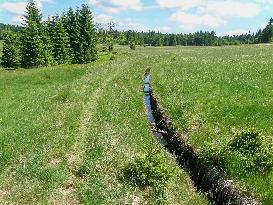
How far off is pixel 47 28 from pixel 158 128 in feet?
178

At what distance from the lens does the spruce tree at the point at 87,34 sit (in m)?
81.4

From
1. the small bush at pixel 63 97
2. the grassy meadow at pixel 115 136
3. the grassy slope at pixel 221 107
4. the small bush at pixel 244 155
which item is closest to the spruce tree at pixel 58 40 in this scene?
Result: the grassy meadow at pixel 115 136

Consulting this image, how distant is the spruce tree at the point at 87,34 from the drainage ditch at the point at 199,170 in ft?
184

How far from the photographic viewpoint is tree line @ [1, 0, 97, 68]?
69812 millimetres

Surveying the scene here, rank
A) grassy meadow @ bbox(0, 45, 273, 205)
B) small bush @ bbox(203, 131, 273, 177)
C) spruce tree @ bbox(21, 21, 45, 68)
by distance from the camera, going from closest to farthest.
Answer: grassy meadow @ bbox(0, 45, 273, 205)
small bush @ bbox(203, 131, 273, 177)
spruce tree @ bbox(21, 21, 45, 68)

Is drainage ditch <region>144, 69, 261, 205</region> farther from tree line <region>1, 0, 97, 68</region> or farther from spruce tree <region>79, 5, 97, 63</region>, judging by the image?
spruce tree <region>79, 5, 97, 63</region>

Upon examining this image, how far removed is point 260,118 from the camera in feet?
73.1

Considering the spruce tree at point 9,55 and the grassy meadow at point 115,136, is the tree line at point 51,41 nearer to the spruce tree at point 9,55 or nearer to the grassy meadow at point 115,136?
the spruce tree at point 9,55

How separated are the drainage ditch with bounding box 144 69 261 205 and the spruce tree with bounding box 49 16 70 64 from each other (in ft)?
166

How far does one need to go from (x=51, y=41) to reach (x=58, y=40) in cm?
126

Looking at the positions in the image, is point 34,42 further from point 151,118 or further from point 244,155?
point 244,155

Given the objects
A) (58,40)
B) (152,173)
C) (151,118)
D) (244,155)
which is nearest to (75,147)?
(152,173)

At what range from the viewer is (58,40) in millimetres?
74812

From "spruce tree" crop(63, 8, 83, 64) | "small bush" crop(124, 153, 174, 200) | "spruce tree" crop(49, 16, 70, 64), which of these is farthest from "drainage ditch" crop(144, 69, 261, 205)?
"spruce tree" crop(63, 8, 83, 64)
